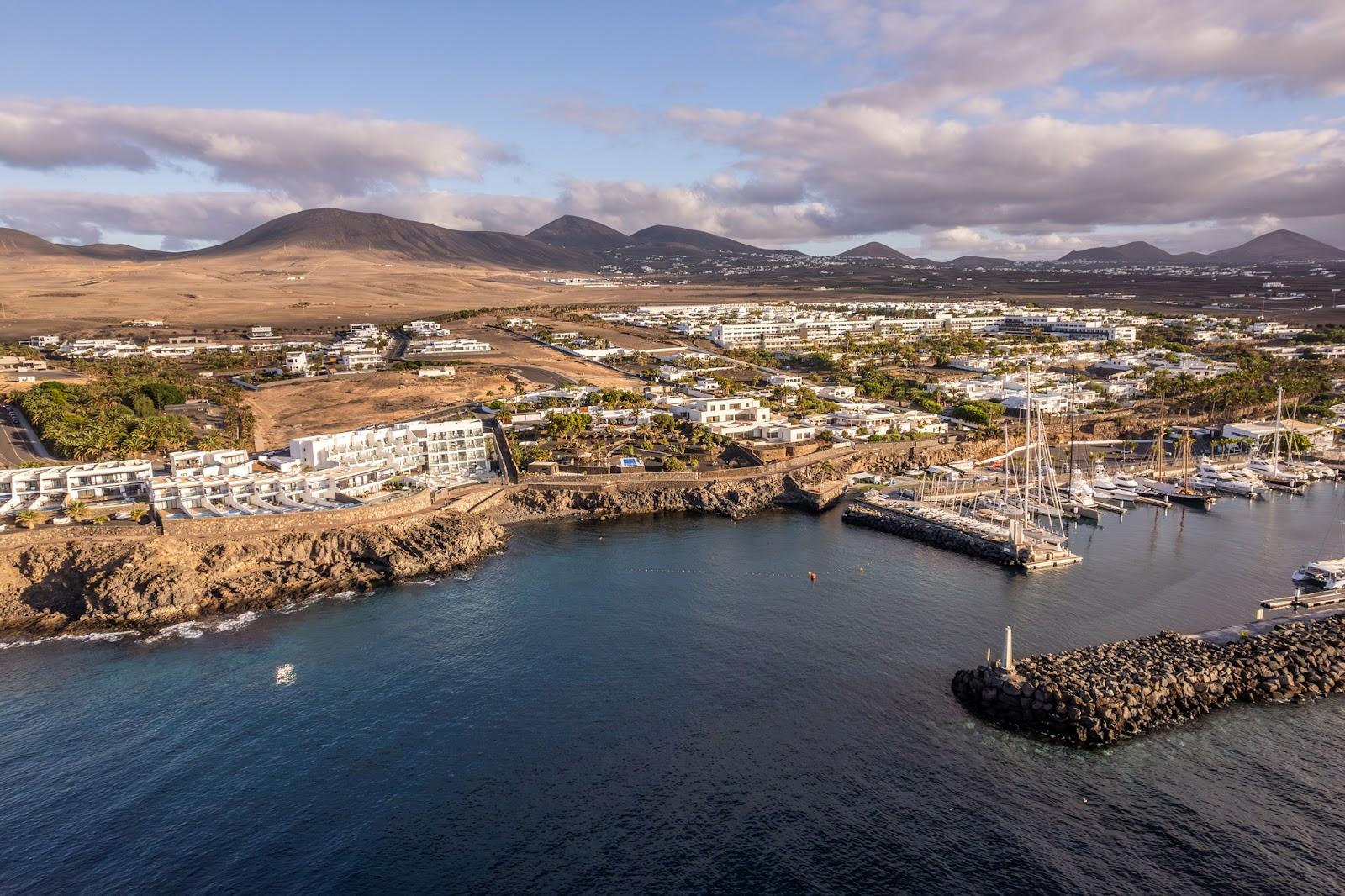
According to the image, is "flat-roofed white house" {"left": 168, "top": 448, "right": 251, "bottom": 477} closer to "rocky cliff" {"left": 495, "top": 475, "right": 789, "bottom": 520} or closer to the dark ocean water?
the dark ocean water

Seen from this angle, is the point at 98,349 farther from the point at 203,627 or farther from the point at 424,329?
the point at 203,627

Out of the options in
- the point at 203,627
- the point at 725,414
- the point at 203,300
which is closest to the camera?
the point at 203,627

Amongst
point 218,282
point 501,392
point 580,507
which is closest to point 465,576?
point 580,507

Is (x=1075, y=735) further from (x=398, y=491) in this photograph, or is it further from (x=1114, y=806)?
(x=398, y=491)

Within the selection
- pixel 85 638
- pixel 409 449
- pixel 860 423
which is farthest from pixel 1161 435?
pixel 85 638

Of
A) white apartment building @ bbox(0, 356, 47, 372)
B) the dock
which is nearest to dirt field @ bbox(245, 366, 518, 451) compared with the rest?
white apartment building @ bbox(0, 356, 47, 372)
